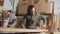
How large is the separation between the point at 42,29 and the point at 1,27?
1.20 feet

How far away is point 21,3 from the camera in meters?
1.19

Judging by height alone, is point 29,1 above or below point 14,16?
above

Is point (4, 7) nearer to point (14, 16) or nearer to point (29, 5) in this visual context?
point (14, 16)

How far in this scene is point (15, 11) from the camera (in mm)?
1166

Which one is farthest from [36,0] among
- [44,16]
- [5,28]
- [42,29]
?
[5,28]

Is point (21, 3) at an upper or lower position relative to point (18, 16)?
upper

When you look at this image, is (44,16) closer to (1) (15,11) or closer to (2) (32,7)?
(2) (32,7)

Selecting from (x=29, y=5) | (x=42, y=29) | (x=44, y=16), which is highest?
(x=29, y=5)

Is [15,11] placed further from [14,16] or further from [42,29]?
[42,29]

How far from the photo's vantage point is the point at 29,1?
3.92 feet

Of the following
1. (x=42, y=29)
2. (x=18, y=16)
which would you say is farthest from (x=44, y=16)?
(x=18, y=16)

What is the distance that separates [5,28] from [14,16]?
0.45 feet

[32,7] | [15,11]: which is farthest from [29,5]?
[15,11]

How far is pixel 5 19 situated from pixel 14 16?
0.09 meters
